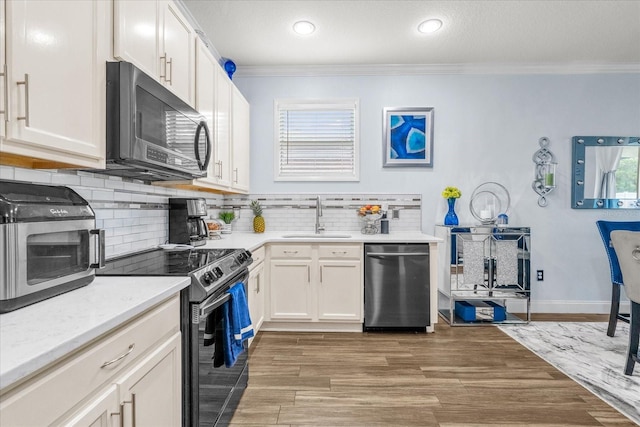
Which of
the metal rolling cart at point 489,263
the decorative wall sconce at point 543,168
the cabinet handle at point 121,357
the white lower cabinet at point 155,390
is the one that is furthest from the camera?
the decorative wall sconce at point 543,168

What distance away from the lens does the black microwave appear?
142cm

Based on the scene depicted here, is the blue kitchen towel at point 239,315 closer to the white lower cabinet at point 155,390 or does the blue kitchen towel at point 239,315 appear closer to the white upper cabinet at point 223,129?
the white lower cabinet at point 155,390

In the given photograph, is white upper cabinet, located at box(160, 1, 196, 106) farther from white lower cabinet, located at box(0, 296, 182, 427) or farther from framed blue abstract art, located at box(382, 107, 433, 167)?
framed blue abstract art, located at box(382, 107, 433, 167)

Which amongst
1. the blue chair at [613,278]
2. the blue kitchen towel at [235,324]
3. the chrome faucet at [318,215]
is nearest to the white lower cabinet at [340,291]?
the chrome faucet at [318,215]

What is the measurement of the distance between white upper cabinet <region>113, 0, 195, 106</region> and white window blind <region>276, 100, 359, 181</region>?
175 cm

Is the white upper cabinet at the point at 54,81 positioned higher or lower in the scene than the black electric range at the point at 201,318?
higher

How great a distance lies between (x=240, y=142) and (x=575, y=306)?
394 centimetres

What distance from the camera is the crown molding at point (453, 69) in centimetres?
390

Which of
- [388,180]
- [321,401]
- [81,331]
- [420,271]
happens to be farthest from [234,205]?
[81,331]

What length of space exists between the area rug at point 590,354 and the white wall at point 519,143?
1.90 feet

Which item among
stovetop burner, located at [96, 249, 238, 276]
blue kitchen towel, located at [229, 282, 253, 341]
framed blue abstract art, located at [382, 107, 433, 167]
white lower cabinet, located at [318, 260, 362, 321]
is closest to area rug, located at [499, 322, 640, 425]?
white lower cabinet, located at [318, 260, 362, 321]

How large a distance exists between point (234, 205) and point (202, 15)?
72.3 inches

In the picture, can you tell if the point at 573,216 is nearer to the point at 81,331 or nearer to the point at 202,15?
the point at 202,15

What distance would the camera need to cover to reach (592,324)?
3.58 meters
